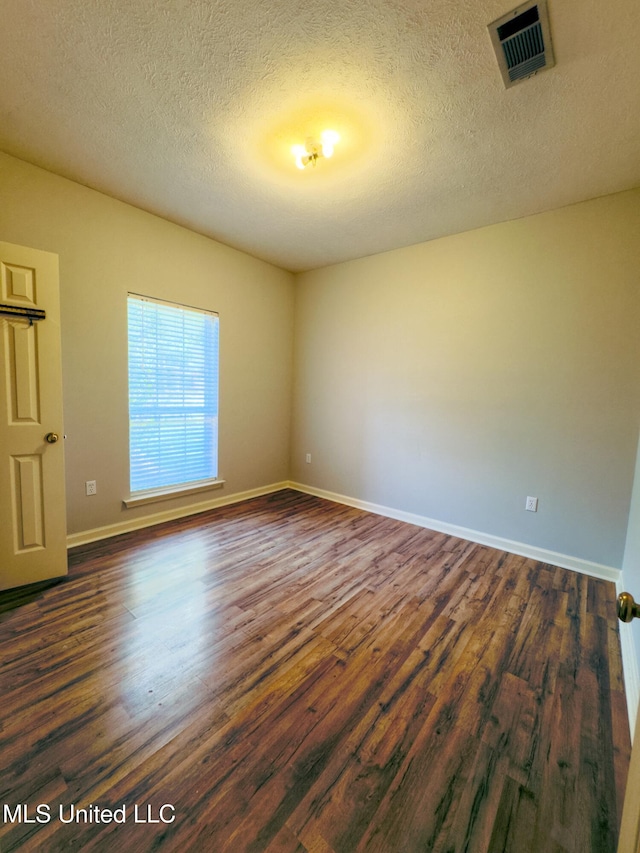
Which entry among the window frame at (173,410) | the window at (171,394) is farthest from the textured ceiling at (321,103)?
the window at (171,394)

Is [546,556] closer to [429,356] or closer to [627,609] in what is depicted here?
[429,356]

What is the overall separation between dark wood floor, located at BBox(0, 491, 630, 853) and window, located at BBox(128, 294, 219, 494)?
1.02m

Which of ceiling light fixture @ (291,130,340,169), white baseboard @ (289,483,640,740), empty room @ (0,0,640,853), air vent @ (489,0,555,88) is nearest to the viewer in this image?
empty room @ (0,0,640,853)

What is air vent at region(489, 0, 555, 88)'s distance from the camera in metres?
1.28

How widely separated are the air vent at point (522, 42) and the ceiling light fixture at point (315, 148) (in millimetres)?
851

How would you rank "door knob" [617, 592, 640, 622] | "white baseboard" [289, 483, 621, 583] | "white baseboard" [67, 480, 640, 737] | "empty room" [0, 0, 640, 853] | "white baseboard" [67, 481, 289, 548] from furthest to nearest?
"white baseboard" [67, 481, 289, 548] < "white baseboard" [289, 483, 621, 583] < "white baseboard" [67, 480, 640, 737] < "empty room" [0, 0, 640, 853] < "door knob" [617, 592, 640, 622]

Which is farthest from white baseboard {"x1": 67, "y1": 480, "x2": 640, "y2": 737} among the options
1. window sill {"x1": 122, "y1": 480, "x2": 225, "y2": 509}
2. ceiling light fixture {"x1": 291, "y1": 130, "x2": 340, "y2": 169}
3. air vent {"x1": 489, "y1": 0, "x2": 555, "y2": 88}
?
ceiling light fixture {"x1": 291, "y1": 130, "x2": 340, "y2": 169}

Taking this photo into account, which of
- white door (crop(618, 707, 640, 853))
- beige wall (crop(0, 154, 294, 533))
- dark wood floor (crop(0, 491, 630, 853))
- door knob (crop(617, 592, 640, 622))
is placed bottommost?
dark wood floor (crop(0, 491, 630, 853))

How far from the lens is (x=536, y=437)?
277 cm

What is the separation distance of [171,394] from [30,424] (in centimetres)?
127

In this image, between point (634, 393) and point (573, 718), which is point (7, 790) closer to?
point (573, 718)

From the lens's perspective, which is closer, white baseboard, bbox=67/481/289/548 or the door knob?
the door knob

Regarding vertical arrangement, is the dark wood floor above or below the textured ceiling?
below

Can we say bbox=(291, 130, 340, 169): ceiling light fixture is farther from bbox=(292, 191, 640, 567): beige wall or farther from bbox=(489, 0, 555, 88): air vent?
bbox=(292, 191, 640, 567): beige wall
